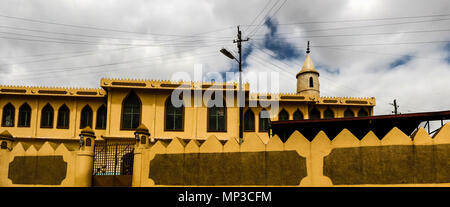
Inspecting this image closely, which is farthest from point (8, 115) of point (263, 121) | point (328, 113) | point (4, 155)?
point (328, 113)

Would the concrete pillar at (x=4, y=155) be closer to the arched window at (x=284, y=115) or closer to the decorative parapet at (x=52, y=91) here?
the decorative parapet at (x=52, y=91)

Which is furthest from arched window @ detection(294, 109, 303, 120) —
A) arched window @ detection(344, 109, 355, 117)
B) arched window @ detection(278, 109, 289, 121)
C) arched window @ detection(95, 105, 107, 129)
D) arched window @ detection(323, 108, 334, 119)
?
arched window @ detection(95, 105, 107, 129)

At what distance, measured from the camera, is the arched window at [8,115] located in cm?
2282

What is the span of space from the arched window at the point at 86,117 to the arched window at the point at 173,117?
629 cm

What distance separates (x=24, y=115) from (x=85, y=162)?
14.1 meters

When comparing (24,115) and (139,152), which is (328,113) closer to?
(139,152)

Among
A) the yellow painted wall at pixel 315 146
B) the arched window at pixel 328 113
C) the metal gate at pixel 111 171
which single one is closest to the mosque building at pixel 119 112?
the arched window at pixel 328 113

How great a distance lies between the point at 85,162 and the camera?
12.8 meters

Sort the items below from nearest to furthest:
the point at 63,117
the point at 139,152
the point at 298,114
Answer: the point at 139,152, the point at 63,117, the point at 298,114

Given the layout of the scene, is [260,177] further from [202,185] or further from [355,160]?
[355,160]

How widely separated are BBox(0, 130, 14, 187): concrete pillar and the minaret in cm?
2653
